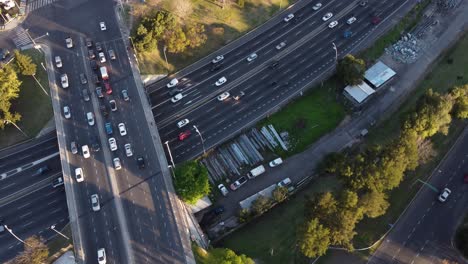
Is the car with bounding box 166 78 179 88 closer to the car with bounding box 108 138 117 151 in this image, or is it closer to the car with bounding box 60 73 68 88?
the car with bounding box 108 138 117 151

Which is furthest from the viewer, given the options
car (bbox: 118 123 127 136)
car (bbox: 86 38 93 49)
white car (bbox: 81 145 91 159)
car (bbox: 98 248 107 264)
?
car (bbox: 86 38 93 49)

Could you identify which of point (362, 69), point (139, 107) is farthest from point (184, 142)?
point (362, 69)

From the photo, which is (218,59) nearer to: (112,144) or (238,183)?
(238,183)

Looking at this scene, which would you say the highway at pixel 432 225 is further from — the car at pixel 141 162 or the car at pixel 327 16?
the car at pixel 141 162

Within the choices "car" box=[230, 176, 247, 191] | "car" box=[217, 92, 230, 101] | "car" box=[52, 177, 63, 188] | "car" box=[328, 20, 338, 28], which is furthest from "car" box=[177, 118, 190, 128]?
"car" box=[328, 20, 338, 28]

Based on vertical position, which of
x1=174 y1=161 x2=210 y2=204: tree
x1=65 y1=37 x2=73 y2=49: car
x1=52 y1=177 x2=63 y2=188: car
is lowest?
x1=174 y1=161 x2=210 y2=204: tree

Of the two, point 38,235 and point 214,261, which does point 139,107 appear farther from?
point 214,261

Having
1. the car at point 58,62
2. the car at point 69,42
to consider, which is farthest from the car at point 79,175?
the car at point 69,42
